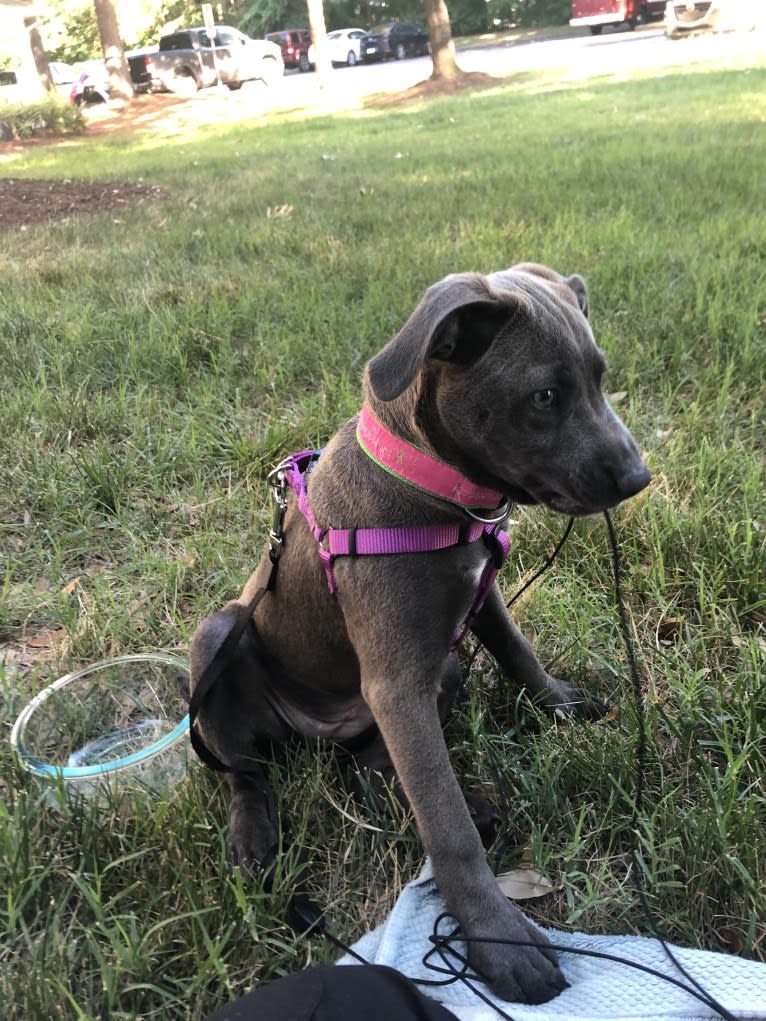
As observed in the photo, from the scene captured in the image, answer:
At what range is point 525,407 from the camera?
5.75 ft

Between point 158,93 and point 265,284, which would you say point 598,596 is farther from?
point 158,93

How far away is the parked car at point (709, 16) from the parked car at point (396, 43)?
14.1 m

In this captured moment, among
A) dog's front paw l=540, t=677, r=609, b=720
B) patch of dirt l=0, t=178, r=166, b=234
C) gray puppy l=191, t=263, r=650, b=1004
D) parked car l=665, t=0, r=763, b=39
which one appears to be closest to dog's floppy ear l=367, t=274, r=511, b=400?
gray puppy l=191, t=263, r=650, b=1004

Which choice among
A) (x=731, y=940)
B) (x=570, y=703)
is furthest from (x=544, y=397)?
(x=731, y=940)

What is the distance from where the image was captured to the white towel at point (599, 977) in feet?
5.02

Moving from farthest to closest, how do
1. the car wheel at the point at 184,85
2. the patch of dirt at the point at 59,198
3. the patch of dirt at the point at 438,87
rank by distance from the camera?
the car wheel at the point at 184,85 < the patch of dirt at the point at 438,87 < the patch of dirt at the point at 59,198

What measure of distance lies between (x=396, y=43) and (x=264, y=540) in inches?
1611

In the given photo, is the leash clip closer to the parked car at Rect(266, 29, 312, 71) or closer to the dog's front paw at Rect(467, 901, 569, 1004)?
the dog's front paw at Rect(467, 901, 569, 1004)

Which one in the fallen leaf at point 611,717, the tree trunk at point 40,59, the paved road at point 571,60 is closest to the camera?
the fallen leaf at point 611,717

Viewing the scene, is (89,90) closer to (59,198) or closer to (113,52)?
(113,52)

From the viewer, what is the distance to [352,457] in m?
1.95

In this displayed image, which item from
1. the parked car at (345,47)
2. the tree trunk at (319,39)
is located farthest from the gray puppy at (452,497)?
the parked car at (345,47)

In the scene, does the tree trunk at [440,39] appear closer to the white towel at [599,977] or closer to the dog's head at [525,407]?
the dog's head at [525,407]

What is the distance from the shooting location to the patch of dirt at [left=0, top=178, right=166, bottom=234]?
8430 mm
